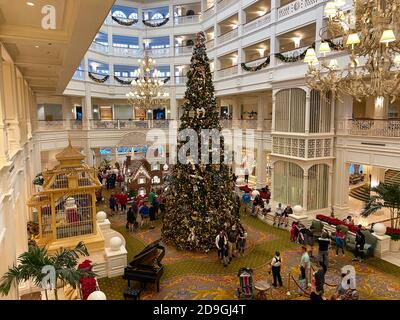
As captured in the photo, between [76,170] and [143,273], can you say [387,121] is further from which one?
[76,170]

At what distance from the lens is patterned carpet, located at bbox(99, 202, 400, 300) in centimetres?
807

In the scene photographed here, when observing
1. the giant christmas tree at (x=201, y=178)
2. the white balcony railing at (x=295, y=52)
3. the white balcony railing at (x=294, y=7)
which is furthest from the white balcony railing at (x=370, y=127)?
the giant christmas tree at (x=201, y=178)

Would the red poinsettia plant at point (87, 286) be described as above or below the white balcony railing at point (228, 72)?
below

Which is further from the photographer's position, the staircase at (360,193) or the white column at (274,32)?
the staircase at (360,193)

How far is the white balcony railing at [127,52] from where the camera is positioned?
26.1 meters

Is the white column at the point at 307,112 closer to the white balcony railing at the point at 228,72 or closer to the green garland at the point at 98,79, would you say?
the white balcony railing at the point at 228,72

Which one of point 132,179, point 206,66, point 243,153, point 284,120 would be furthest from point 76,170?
point 243,153

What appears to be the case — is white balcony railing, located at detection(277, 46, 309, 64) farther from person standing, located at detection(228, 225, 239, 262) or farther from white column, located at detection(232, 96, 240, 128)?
person standing, located at detection(228, 225, 239, 262)

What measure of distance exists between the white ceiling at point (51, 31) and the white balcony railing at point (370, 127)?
11555 mm

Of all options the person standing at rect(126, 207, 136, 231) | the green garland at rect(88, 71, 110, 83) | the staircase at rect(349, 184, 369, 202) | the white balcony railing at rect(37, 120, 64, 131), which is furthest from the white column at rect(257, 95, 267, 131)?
the white balcony railing at rect(37, 120, 64, 131)

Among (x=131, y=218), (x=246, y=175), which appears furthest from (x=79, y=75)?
(x=131, y=218)

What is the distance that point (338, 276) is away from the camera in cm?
889

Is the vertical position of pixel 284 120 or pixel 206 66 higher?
pixel 206 66

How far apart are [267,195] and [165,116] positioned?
55.6ft
